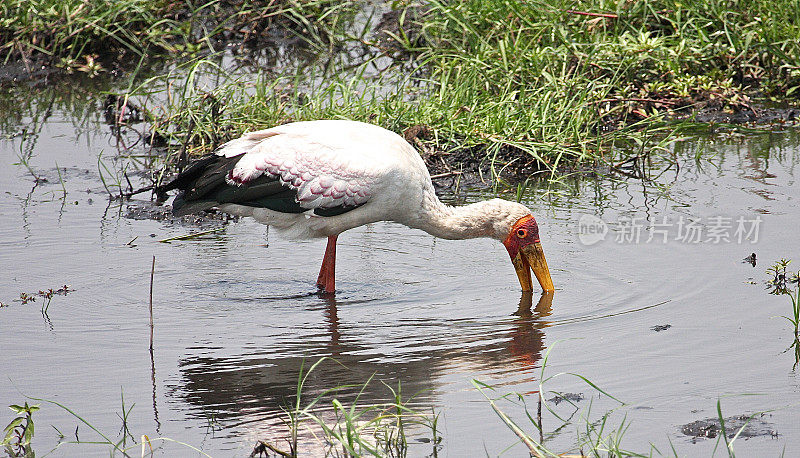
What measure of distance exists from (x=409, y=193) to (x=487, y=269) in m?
0.73

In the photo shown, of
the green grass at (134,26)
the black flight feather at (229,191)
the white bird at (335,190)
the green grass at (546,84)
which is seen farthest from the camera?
the green grass at (134,26)

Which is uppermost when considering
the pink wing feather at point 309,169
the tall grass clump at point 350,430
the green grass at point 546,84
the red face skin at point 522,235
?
the green grass at point 546,84

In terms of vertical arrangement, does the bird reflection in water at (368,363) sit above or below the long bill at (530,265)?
below

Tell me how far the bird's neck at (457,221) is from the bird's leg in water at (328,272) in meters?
0.47

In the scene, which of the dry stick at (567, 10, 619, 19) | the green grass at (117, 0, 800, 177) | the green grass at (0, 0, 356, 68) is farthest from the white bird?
the green grass at (0, 0, 356, 68)

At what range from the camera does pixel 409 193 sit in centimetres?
593

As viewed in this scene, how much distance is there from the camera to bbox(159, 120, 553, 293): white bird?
589 centimetres

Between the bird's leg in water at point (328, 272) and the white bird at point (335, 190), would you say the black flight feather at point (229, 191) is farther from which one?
the bird's leg in water at point (328, 272)

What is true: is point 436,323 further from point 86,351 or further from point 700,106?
point 700,106

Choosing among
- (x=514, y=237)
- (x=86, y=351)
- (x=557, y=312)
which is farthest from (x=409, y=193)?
(x=86, y=351)

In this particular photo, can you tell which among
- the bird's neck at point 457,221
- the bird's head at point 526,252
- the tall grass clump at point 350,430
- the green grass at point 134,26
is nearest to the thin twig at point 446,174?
the bird's neck at point 457,221

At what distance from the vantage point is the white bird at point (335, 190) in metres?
5.89

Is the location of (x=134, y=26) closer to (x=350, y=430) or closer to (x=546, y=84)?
(x=546, y=84)

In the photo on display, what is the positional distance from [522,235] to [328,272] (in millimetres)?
1050
